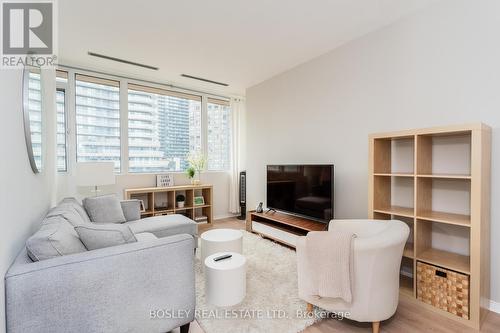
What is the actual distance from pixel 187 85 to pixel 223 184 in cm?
216

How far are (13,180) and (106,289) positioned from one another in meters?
0.82

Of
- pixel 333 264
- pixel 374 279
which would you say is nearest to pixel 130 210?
pixel 333 264

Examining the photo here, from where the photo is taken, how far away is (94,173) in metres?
3.29

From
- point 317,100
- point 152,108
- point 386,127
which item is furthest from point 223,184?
point 386,127

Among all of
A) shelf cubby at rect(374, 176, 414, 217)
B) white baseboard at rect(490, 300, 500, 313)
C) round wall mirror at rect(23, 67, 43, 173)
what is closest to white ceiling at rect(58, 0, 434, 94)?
round wall mirror at rect(23, 67, 43, 173)

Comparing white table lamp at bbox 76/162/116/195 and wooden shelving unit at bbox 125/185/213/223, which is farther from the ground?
white table lamp at bbox 76/162/116/195

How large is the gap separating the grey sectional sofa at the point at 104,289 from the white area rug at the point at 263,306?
31 centimetres

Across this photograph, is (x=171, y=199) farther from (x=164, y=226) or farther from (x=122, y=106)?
(x=122, y=106)

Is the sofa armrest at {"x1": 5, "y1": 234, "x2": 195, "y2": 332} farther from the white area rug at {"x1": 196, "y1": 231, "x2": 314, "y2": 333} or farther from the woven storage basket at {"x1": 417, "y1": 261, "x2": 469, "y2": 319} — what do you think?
the woven storage basket at {"x1": 417, "y1": 261, "x2": 469, "y2": 319}

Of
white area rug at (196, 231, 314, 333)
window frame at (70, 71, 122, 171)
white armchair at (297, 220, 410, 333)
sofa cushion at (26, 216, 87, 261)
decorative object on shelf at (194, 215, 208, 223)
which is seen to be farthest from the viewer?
decorative object on shelf at (194, 215, 208, 223)

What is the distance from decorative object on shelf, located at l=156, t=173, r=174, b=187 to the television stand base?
5.26 feet

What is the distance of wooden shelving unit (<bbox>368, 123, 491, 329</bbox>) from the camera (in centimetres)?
173

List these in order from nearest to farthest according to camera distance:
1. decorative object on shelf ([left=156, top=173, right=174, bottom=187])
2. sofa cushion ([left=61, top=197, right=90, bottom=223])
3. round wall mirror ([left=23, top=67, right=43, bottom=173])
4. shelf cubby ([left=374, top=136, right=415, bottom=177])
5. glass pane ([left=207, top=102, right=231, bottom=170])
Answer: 1. round wall mirror ([left=23, top=67, right=43, bottom=173])
2. shelf cubby ([left=374, top=136, right=415, bottom=177])
3. sofa cushion ([left=61, top=197, right=90, bottom=223])
4. decorative object on shelf ([left=156, top=173, right=174, bottom=187])
5. glass pane ([left=207, top=102, right=231, bottom=170])

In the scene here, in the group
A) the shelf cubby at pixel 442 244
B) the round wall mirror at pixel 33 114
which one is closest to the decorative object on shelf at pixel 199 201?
the round wall mirror at pixel 33 114
